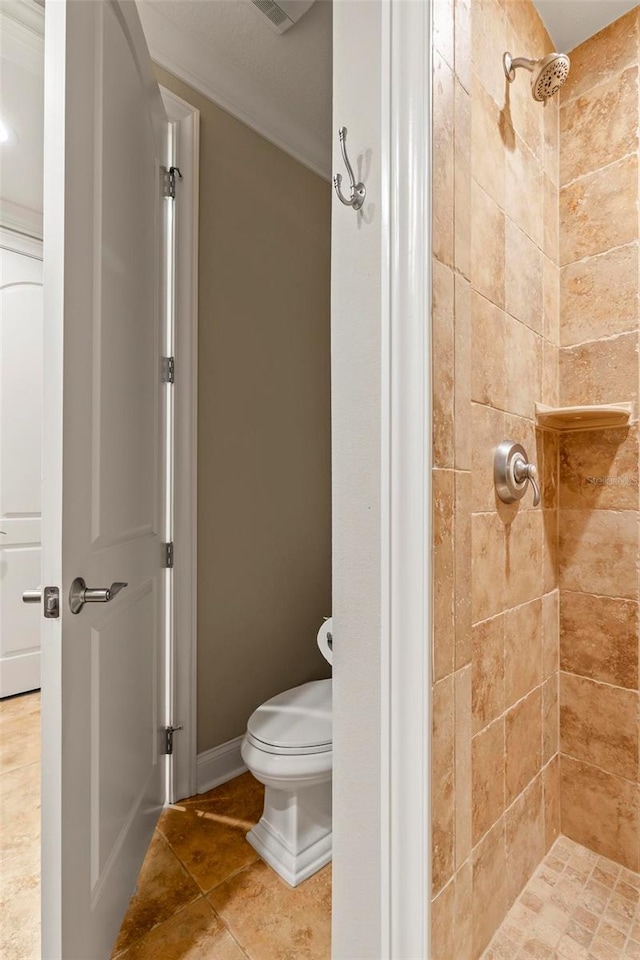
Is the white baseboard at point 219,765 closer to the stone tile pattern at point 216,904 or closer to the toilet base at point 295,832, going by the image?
the stone tile pattern at point 216,904

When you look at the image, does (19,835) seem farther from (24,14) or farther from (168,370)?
(24,14)

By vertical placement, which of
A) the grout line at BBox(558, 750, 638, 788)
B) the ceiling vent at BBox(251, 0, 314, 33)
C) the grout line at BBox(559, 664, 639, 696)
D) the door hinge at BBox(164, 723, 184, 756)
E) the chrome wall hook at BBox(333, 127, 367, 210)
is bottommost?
the door hinge at BBox(164, 723, 184, 756)

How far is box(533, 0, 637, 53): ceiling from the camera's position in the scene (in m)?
1.28

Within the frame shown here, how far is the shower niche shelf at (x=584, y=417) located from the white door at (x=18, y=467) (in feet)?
8.54

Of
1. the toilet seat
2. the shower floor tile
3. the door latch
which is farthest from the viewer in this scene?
the toilet seat

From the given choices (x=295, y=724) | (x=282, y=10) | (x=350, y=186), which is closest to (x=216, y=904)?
(x=295, y=724)

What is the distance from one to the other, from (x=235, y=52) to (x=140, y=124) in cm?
76

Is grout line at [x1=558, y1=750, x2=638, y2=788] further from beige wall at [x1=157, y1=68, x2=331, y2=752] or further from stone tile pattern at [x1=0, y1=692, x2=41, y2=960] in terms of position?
stone tile pattern at [x1=0, y1=692, x2=41, y2=960]

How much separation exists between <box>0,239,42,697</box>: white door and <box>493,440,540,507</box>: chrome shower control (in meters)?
2.57

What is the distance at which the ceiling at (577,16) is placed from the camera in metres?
1.28

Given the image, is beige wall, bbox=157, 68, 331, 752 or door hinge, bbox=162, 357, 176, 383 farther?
beige wall, bbox=157, 68, 331, 752

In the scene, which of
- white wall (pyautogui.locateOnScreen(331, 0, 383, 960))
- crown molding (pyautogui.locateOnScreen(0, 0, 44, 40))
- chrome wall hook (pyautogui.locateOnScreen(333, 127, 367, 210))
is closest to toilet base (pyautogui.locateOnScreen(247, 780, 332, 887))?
white wall (pyautogui.locateOnScreen(331, 0, 383, 960))

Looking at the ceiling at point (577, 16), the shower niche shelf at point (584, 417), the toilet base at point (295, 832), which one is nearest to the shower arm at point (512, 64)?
the ceiling at point (577, 16)

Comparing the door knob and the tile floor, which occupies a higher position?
the door knob
